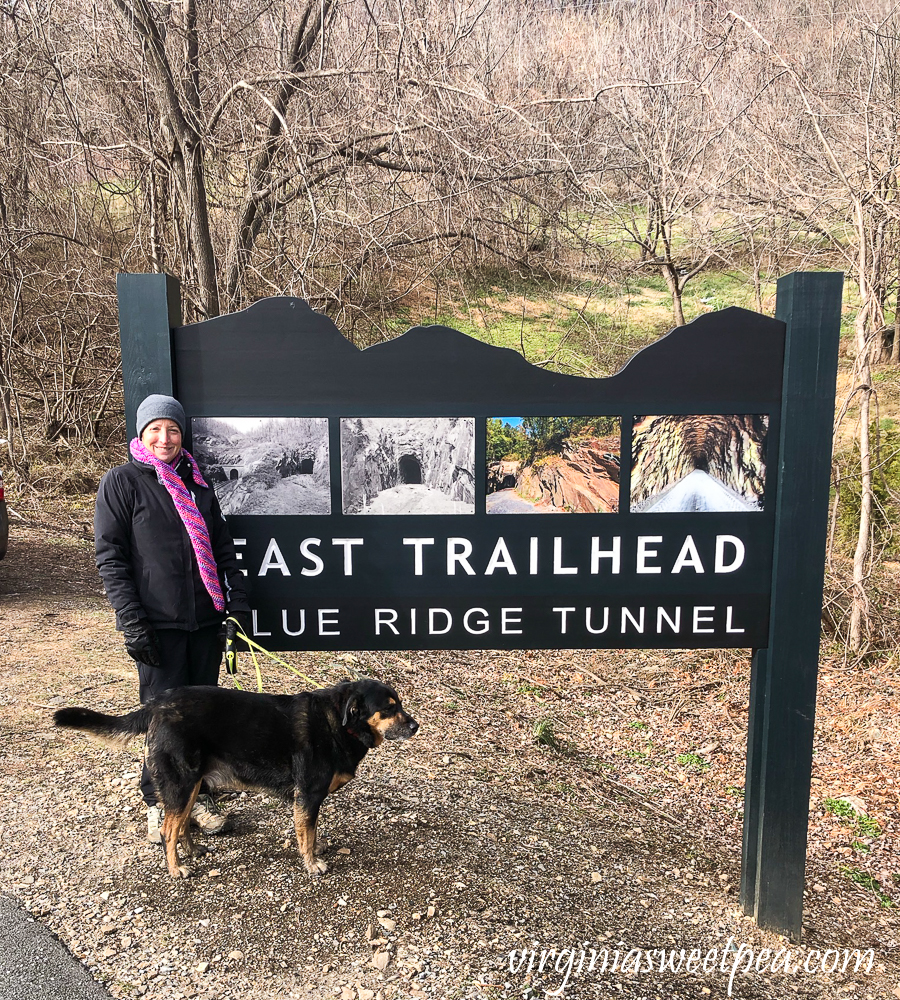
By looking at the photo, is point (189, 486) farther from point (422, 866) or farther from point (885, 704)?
point (885, 704)

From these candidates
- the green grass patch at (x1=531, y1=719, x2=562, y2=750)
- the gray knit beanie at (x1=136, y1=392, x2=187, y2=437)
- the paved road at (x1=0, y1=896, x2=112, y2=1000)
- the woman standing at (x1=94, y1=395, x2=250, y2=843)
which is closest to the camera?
the paved road at (x1=0, y1=896, x2=112, y2=1000)

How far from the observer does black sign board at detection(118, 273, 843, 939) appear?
118 inches

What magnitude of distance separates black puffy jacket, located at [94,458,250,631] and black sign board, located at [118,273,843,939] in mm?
102

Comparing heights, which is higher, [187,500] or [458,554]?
[187,500]

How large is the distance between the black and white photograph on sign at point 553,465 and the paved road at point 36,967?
2.19 metres

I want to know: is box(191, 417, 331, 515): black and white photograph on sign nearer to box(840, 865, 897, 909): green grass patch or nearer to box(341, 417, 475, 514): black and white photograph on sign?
box(341, 417, 475, 514): black and white photograph on sign

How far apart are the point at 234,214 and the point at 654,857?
7.19m

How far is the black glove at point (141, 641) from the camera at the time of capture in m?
3.02

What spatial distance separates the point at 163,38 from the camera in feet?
24.4

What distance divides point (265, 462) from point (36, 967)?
195cm

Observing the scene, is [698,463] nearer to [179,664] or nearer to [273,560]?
[273,560]

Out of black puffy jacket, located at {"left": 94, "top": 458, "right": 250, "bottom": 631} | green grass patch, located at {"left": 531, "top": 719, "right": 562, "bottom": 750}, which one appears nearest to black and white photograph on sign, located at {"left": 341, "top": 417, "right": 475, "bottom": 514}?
black puffy jacket, located at {"left": 94, "top": 458, "right": 250, "bottom": 631}

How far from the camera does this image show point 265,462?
3.09m

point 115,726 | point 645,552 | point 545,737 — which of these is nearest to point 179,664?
point 115,726
